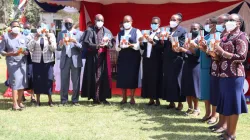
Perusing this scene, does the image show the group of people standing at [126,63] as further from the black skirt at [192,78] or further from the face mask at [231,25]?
the face mask at [231,25]

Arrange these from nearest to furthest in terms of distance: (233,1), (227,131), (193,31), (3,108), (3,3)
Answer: (227,131)
(193,31)
(3,108)
(233,1)
(3,3)

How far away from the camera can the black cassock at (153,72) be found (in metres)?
7.42

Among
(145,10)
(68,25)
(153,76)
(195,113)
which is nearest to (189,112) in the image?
(195,113)

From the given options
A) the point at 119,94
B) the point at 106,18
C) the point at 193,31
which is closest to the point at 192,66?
the point at 193,31

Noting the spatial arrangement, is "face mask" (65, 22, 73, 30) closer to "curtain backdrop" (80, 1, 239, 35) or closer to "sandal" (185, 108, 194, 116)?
"curtain backdrop" (80, 1, 239, 35)

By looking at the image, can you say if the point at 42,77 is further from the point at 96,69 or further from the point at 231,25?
the point at 231,25

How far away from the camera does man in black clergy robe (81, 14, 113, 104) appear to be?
297 inches

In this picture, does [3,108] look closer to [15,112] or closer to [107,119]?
[15,112]

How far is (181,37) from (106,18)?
5597 millimetres

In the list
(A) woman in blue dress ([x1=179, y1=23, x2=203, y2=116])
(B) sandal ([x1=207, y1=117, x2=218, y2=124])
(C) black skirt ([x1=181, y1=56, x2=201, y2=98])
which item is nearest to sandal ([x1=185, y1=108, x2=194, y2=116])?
(A) woman in blue dress ([x1=179, y1=23, x2=203, y2=116])

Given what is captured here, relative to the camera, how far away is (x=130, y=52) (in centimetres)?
763

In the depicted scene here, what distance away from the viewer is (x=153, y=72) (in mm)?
7496

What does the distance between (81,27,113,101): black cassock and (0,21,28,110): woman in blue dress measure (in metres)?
A: 1.34

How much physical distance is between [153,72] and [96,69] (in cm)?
128
